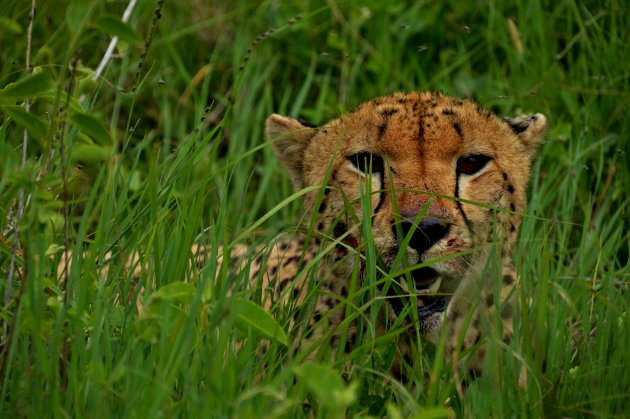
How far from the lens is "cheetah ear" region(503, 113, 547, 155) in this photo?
12.5ft

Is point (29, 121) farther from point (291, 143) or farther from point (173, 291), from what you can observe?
point (291, 143)

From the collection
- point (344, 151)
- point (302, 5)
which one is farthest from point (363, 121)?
point (302, 5)

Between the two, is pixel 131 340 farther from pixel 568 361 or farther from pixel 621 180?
pixel 621 180

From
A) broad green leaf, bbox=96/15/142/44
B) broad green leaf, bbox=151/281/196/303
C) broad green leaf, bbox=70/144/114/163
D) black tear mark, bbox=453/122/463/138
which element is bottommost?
broad green leaf, bbox=151/281/196/303

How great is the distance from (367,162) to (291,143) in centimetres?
48

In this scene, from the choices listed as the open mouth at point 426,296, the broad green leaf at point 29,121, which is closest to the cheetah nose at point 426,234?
the open mouth at point 426,296

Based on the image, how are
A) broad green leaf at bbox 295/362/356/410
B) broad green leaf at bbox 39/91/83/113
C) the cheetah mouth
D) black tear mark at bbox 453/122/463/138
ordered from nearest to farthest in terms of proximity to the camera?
1. broad green leaf at bbox 295/362/356/410
2. broad green leaf at bbox 39/91/83/113
3. the cheetah mouth
4. black tear mark at bbox 453/122/463/138

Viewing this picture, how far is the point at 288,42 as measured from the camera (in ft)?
18.2

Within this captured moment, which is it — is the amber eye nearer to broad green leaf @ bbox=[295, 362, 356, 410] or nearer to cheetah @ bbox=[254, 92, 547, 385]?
cheetah @ bbox=[254, 92, 547, 385]

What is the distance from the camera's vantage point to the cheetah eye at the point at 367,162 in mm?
3465

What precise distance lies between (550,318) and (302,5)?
9.17 ft

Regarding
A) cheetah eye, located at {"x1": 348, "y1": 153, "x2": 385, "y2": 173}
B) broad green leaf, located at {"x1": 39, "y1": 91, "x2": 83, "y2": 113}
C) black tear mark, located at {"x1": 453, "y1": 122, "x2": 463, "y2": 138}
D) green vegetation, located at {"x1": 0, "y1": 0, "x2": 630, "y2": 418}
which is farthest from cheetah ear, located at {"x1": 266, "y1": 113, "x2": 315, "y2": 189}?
broad green leaf, located at {"x1": 39, "y1": 91, "x2": 83, "y2": 113}

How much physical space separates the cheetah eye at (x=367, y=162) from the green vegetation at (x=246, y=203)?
0.34 meters

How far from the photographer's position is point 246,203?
4.98 meters
